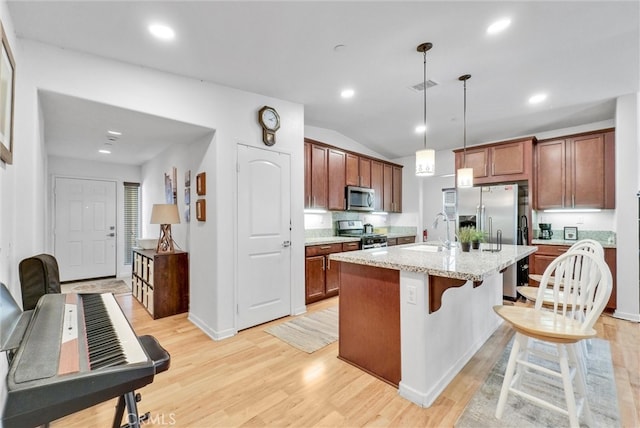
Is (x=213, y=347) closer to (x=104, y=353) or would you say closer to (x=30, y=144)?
Answer: (x=104, y=353)

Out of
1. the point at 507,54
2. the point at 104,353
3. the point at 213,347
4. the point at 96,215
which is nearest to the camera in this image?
the point at 104,353

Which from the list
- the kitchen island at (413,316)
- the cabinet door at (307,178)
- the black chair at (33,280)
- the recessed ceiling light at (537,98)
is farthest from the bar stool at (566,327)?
the black chair at (33,280)

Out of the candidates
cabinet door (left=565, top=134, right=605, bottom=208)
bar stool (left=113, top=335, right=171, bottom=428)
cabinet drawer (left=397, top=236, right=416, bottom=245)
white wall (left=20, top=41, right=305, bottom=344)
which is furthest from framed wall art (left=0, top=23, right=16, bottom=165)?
cabinet door (left=565, top=134, right=605, bottom=208)

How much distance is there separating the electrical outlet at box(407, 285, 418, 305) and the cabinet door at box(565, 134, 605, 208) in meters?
3.67

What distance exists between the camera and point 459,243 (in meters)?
2.80

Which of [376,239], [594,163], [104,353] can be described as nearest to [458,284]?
[104,353]

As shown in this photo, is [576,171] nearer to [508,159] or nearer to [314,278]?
[508,159]

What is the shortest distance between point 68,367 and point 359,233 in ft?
15.3

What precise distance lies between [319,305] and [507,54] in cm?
344

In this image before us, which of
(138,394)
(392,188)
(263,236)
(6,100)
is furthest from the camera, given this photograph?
(392,188)

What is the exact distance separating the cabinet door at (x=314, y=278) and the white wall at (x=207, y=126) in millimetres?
260

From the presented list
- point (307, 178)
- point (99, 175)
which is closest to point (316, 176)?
point (307, 178)

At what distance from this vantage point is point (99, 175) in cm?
551

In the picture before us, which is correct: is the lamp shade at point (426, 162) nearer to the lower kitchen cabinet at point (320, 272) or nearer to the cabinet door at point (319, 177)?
the lower kitchen cabinet at point (320, 272)
